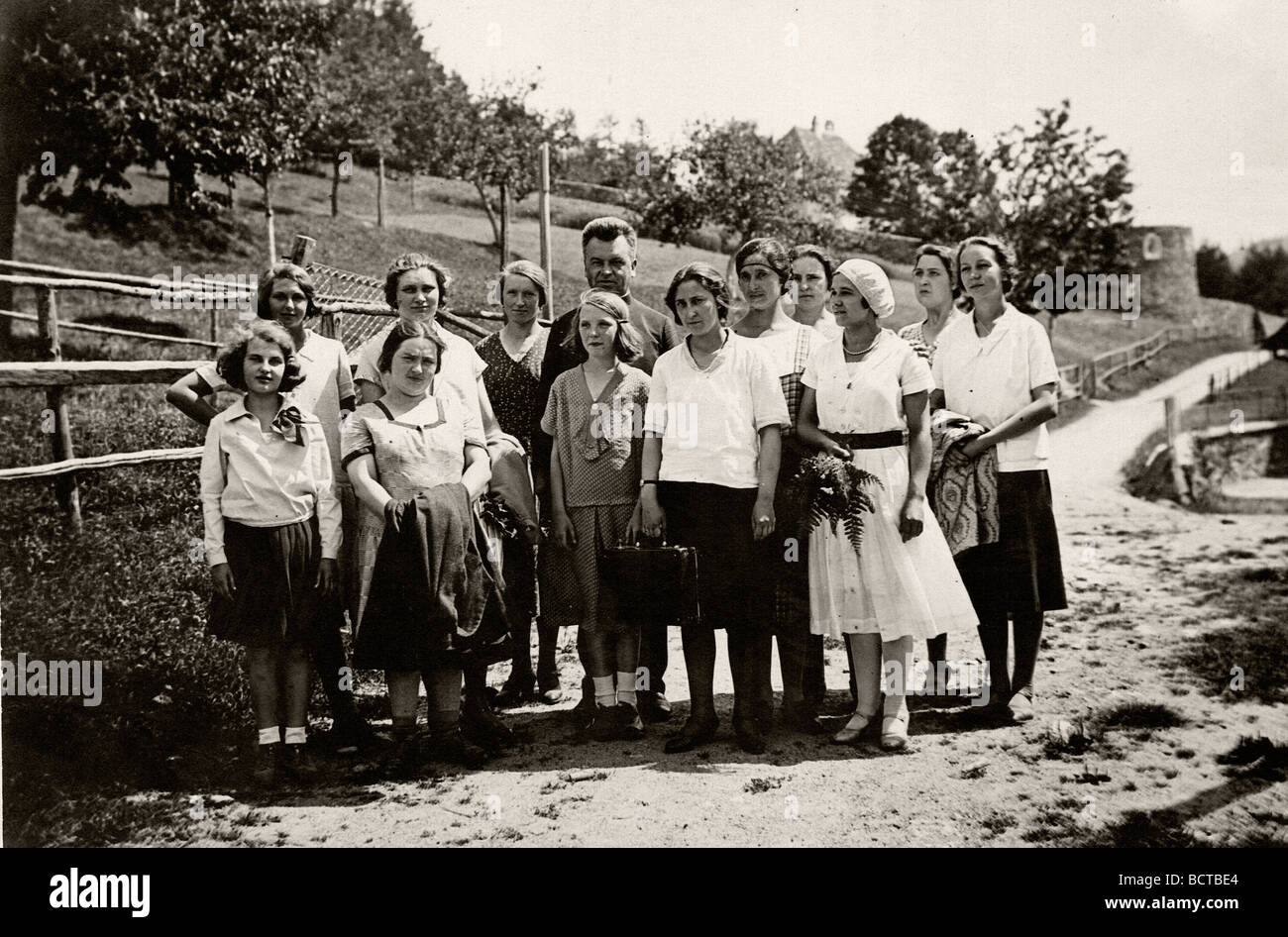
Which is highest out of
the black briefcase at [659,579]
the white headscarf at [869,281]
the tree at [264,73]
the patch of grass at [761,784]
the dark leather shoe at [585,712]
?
the tree at [264,73]

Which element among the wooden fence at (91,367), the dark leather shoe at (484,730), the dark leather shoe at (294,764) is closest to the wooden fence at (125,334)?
the wooden fence at (91,367)

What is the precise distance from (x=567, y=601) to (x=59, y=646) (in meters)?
1.98

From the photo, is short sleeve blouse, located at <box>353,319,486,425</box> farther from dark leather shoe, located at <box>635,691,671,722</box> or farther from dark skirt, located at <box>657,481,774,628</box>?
dark leather shoe, located at <box>635,691,671,722</box>

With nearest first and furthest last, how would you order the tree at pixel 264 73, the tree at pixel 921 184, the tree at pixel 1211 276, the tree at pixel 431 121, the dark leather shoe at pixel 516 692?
the dark leather shoe at pixel 516 692, the tree at pixel 921 184, the tree at pixel 264 73, the tree at pixel 431 121, the tree at pixel 1211 276

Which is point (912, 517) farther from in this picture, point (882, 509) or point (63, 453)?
point (63, 453)

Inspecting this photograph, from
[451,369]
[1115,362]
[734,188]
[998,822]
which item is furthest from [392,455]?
[1115,362]

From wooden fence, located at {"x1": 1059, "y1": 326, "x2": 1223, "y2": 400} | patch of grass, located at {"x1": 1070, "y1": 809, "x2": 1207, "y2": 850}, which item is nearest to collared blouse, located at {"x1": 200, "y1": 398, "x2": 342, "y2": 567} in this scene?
patch of grass, located at {"x1": 1070, "y1": 809, "x2": 1207, "y2": 850}

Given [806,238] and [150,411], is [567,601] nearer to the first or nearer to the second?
[150,411]

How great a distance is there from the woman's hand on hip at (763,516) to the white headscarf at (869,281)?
31.4 inches

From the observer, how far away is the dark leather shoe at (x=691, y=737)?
11.8 feet

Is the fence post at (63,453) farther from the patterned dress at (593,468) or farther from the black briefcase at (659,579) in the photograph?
the black briefcase at (659,579)

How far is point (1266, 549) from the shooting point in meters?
7.38

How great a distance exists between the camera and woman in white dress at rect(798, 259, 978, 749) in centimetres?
360
